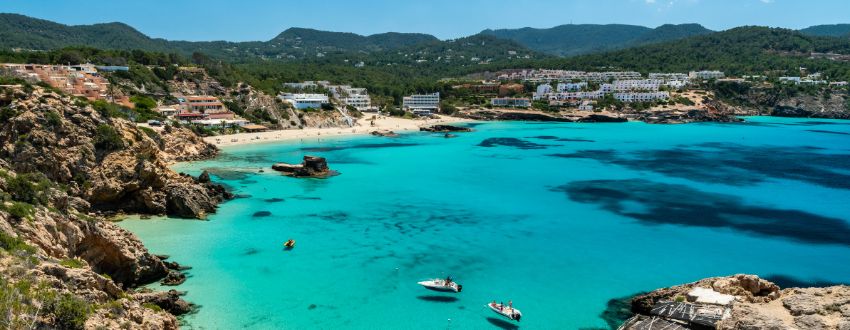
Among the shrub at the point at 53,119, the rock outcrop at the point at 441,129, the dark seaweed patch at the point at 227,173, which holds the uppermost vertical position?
the shrub at the point at 53,119

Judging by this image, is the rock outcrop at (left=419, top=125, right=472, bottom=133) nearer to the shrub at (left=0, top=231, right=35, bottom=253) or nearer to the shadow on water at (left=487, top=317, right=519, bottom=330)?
the shadow on water at (left=487, top=317, right=519, bottom=330)

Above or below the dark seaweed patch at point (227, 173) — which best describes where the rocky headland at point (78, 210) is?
above

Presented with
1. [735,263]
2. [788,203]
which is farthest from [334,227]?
[788,203]

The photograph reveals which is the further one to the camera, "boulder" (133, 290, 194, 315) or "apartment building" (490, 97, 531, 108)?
"apartment building" (490, 97, 531, 108)

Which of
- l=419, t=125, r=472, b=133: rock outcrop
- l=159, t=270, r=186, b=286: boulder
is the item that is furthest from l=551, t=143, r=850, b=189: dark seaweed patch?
l=159, t=270, r=186, b=286: boulder

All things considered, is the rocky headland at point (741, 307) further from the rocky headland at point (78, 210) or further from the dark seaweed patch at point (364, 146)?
the dark seaweed patch at point (364, 146)

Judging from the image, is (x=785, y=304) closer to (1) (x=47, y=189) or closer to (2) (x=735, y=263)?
(2) (x=735, y=263)

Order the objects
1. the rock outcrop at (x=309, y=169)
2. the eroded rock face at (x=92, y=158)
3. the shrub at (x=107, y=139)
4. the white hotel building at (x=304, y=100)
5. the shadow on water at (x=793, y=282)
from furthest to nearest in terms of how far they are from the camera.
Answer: the white hotel building at (x=304, y=100), the rock outcrop at (x=309, y=169), the shrub at (x=107, y=139), the eroded rock face at (x=92, y=158), the shadow on water at (x=793, y=282)

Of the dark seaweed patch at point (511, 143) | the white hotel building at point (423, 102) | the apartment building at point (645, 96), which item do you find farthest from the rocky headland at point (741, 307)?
the apartment building at point (645, 96)
